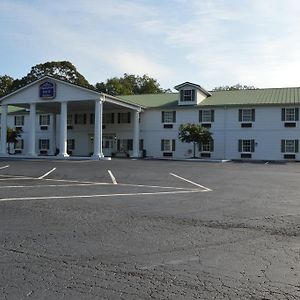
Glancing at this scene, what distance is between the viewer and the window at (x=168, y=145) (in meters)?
45.1

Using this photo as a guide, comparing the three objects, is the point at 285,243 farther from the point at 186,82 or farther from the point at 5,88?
the point at 5,88

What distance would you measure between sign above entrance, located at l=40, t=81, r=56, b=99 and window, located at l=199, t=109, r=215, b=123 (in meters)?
14.2

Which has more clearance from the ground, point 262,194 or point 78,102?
point 78,102

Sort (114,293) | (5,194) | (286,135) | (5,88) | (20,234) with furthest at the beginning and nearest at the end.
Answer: (5,88) → (286,135) → (5,194) → (20,234) → (114,293)

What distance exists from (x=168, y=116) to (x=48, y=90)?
39.7ft

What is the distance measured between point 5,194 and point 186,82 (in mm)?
33436

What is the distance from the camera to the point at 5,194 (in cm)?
1285

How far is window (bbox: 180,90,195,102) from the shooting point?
4444 cm

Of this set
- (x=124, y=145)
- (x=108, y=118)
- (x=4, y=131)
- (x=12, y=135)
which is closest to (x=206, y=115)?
(x=124, y=145)

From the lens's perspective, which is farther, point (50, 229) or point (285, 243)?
point (50, 229)

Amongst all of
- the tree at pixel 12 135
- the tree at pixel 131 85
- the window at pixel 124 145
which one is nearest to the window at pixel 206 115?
the window at pixel 124 145

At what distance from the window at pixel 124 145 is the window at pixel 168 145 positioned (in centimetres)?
346

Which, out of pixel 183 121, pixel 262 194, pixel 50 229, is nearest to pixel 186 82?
pixel 183 121

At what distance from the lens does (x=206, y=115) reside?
43.8 m
